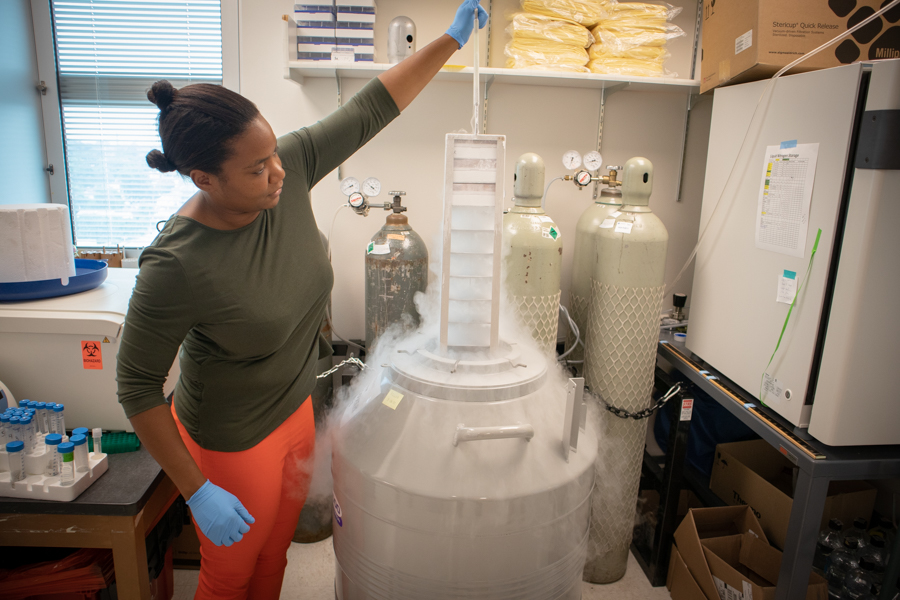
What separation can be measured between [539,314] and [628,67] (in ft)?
3.78

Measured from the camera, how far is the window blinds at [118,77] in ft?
8.75

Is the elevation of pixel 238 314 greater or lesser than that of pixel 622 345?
greater

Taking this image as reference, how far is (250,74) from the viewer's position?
2387 millimetres

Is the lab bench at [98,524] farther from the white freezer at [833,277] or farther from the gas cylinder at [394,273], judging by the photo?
the white freezer at [833,277]

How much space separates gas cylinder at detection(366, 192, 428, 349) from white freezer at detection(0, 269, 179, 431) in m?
0.90

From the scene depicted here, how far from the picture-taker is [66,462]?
1.35m

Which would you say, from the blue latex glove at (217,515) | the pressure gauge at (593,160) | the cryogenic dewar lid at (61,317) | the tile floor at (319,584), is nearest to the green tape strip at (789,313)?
the tile floor at (319,584)

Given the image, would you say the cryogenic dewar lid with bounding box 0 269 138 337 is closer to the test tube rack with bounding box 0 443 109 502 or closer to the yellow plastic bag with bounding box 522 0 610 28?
the test tube rack with bounding box 0 443 109 502

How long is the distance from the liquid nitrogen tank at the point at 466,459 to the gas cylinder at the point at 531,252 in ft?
2.03

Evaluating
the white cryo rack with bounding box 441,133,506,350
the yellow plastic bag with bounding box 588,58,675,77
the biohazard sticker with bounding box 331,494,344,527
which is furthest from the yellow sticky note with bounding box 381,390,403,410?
the yellow plastic bag with bounding box 588,58,675,77

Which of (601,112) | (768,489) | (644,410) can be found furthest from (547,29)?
(768,489)

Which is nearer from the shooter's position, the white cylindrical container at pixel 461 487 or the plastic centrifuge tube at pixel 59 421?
the white cylindrical container at pixel 461 487

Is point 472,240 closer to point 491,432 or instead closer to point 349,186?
point 491,432

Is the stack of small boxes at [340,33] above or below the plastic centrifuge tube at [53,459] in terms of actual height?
above
